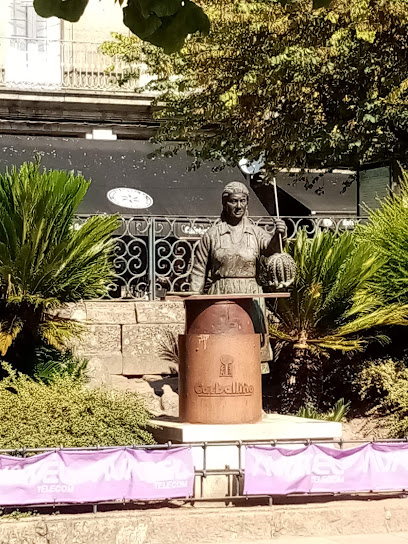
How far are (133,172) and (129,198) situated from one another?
1310mm

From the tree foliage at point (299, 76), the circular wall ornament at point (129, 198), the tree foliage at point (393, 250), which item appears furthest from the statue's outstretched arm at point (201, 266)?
the circular wall ornament at point (129, 198)

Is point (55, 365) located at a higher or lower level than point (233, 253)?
lower

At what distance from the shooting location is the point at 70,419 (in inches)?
416

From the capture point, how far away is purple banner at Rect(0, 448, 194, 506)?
30.2 ft

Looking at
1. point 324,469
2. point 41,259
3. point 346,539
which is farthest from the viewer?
point 41,259

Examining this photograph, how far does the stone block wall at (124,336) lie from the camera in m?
15.5

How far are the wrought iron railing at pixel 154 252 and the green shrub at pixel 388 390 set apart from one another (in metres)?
2.95

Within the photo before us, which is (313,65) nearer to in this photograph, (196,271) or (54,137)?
(196,271)

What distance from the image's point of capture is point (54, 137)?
23.7m

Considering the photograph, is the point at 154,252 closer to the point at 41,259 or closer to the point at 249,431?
the point at 41,259

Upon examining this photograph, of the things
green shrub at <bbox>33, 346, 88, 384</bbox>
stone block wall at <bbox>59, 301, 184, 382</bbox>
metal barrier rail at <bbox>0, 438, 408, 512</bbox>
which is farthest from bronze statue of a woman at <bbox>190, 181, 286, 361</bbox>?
stone block wall at <bbox>59, 301, 184, 382</bbox>

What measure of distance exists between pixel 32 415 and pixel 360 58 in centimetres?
846

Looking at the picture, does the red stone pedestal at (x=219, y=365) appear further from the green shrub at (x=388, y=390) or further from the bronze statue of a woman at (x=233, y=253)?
the green shrub at (x=388, y=390)

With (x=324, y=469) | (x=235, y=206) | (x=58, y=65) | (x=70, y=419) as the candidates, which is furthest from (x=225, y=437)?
(x=58, y=65)
